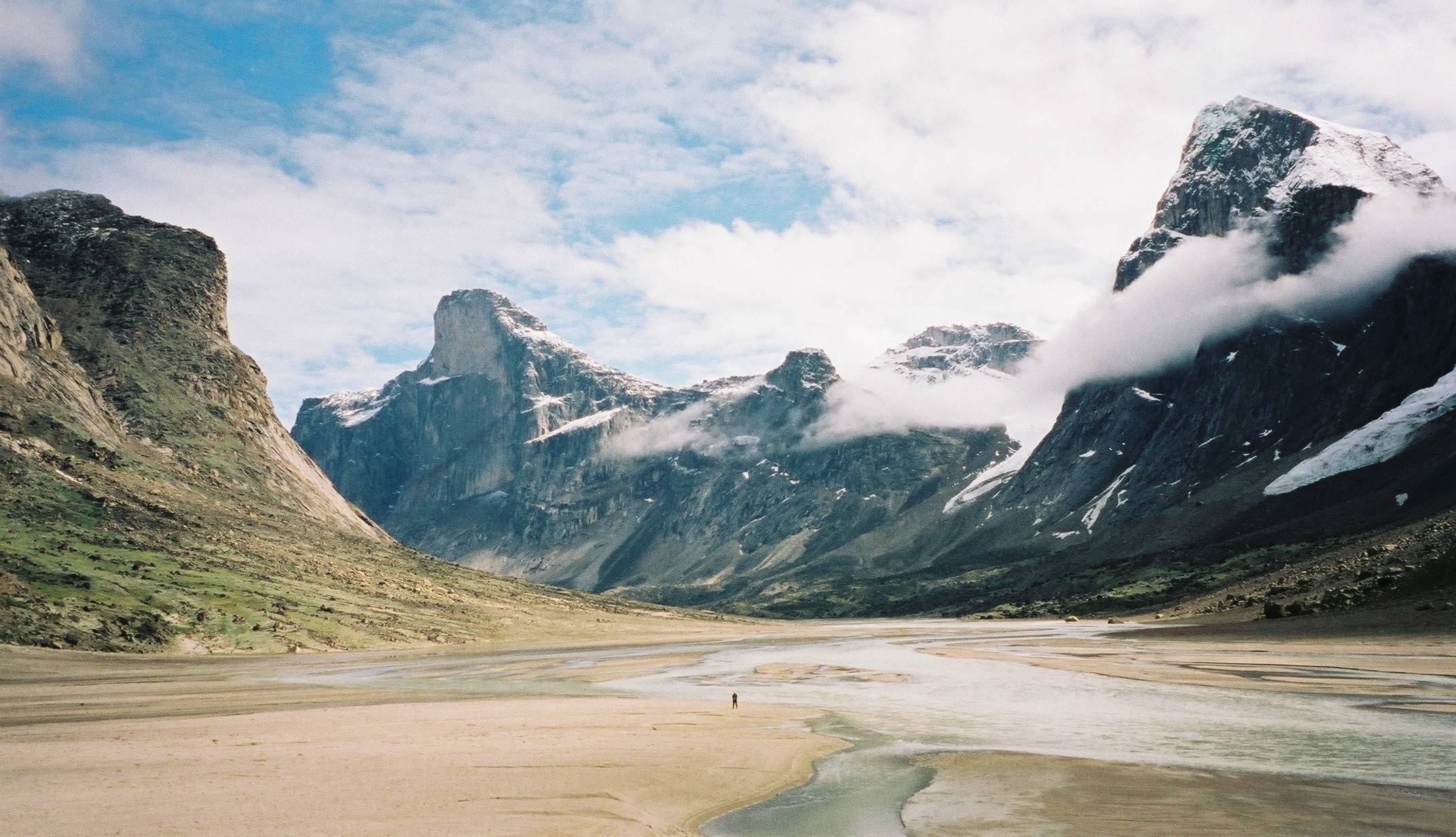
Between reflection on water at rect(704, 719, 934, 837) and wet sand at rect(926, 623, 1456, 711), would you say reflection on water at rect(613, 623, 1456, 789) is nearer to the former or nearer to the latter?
wet sand at rect(926, 623, 1456, 711)

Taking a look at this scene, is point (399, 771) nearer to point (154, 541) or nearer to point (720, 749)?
point (720, 749)

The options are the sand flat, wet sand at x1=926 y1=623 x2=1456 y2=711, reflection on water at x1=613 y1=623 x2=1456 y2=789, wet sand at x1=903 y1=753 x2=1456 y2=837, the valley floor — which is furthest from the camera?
wet sand at x1=926 y1=623 x2=1456 y2=711

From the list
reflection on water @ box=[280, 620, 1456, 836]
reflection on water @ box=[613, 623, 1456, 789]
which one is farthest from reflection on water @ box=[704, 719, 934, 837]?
reflection on water @ box=[613, 623, 1456, 789]

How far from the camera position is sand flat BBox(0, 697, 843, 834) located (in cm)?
2405

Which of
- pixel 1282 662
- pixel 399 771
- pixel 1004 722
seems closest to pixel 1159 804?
pixel 1004 722

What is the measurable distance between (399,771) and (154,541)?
122 metres

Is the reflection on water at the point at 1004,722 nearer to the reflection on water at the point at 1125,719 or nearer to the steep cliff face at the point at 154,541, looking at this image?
the reflection on water at the point at 1125,719

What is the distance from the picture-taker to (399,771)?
1257 inches

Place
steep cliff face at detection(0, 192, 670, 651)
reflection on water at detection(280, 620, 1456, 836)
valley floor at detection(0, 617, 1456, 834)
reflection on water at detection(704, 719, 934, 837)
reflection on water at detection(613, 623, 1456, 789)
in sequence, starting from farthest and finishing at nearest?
steep cliff face at detection(0, 192, 670, 651)
reflection on water at detection(613, 623, 1456, 789)
reflection on water at detection(280, 620, 1456, 836)
reflection on water at detection(704, 719, 934, 837)
valley floor at detection(0, 617, 1456, 834)

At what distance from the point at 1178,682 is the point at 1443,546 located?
50063mm

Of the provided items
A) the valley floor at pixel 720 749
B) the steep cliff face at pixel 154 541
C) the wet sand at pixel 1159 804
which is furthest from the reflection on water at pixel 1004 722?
the steep cliff face at pixel 154 541

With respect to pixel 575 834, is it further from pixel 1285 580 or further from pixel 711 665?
pixel 1285 580

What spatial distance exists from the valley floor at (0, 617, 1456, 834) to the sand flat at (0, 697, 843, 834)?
0.15m

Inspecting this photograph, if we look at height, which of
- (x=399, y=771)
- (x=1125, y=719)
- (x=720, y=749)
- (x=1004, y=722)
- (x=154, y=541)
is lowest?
(x=1004, y=722)
